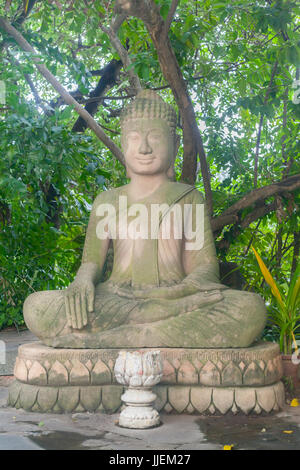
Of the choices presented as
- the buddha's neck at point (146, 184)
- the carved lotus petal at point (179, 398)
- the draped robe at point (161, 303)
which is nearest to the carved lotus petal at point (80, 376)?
the draped robe at point (161, 303)

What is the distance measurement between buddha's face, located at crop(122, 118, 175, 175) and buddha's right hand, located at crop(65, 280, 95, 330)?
1.01m

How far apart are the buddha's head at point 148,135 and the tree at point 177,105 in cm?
38

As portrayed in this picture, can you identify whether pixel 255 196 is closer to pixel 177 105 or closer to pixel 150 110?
pixel 177 105

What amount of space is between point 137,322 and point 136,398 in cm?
67

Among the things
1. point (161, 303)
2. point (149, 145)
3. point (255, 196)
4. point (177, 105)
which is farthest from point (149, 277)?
point (177, 105)

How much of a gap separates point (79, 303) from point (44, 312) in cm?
24

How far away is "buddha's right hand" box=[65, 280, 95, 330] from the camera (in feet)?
12.2

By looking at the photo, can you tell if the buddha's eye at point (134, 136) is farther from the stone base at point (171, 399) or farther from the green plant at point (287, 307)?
the stone base at point (171, 399)

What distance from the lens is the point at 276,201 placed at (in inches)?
217

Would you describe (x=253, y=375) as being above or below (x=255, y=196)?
below

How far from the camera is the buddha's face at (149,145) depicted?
4332 millimetres

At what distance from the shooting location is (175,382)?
3.55 metres

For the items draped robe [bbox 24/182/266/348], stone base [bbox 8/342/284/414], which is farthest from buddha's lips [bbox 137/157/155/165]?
stone base [bbox 8/342/284/414]
